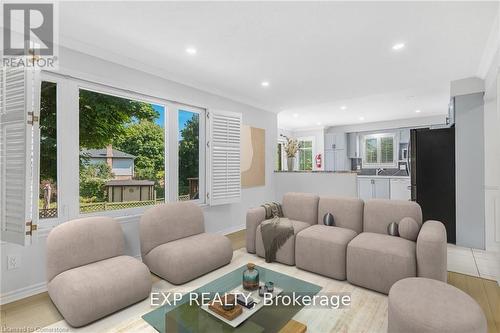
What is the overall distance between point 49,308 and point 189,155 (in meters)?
2.51

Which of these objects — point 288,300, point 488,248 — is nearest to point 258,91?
point 288,300

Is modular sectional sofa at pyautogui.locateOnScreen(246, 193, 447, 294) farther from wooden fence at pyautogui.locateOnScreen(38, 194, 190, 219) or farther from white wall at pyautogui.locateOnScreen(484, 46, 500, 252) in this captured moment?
white wall at pyautogui.locateOnScreen(484, 46, 500, 252)

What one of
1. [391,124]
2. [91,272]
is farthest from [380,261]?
[391,124]

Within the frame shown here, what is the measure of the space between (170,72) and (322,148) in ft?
19.2

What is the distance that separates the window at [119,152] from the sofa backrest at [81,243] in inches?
21.8

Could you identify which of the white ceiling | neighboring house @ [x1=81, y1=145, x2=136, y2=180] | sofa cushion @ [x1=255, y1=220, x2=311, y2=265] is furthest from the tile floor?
neighboring house @ [x1=81, y1=145, x2=136, y2=180]

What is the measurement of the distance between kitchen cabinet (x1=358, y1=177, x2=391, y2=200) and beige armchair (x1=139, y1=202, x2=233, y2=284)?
528 cm

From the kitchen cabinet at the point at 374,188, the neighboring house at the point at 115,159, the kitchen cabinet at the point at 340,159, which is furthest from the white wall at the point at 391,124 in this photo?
the neighboring house at the point at 115,159

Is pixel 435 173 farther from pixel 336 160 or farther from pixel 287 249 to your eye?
pixel 336 160

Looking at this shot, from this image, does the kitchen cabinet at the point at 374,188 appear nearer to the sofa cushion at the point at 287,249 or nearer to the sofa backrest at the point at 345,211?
the sofa backrest at the point at 345,211

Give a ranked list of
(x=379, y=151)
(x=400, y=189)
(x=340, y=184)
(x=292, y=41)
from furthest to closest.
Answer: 1. (x=379, y=151)
2. (x=400, y=189)
3. (x=340, y=184)
4. (x=292, y=41)

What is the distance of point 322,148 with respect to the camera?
8203mm

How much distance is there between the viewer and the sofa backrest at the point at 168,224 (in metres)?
2.94

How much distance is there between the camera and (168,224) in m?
3.07
